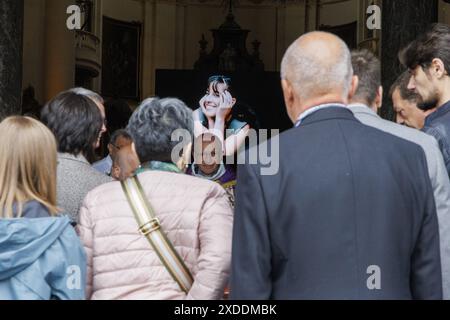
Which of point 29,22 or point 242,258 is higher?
point 29,22

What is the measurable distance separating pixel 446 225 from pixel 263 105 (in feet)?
36.8

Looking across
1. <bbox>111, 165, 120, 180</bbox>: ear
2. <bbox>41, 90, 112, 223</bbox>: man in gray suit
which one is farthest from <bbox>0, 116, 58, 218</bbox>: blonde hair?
<bbox>111, 165, 120, 180</bbox>: ear

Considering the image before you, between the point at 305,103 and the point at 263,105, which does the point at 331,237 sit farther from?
the point at 263,105

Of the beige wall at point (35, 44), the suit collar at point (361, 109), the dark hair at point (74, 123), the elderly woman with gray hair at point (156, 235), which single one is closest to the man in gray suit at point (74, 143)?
the dark hair at point (74, 123)

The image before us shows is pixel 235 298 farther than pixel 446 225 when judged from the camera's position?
No

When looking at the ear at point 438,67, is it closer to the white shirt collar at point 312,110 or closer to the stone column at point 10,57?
the white shirt collar at point 312,110

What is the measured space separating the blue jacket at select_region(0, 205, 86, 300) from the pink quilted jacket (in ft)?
0.50

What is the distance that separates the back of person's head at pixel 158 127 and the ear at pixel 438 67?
1.38m

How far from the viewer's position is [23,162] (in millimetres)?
3850

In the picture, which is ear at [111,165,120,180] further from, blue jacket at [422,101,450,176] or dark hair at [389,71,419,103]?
Answer: blue jacket at [422,101,450,176]

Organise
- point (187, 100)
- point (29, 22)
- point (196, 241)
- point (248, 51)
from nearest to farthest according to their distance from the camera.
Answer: point (196, 241), point (187, 100), point (29, 22), point (248, 51)

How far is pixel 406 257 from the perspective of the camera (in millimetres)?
3441
